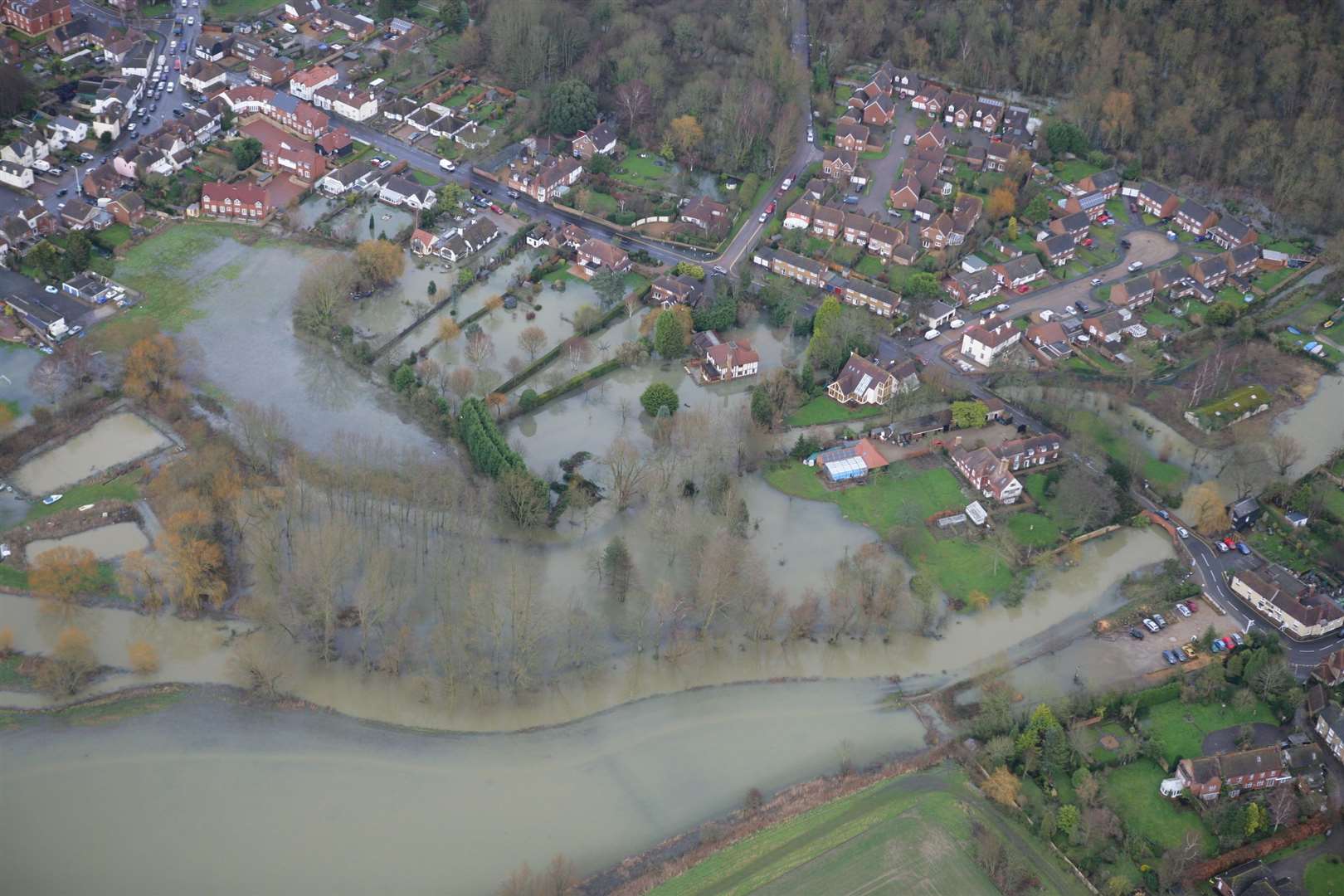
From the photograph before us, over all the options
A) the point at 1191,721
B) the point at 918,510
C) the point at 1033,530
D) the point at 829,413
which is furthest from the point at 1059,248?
the point at 1191,721

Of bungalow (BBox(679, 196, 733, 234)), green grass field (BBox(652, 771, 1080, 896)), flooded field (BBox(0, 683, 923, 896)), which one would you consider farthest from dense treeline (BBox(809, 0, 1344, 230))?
green grass field (BBox(652, 771, 1080, 896))

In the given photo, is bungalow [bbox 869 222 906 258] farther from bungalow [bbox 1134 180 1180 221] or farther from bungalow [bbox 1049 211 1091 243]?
bungalow [bbox 1134 180 1180 221]

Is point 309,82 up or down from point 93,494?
up

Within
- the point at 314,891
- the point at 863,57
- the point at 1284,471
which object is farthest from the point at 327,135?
the point at 1284,471

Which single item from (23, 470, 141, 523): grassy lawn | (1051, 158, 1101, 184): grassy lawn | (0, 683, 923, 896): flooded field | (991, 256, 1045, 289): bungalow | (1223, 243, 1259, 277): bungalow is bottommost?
(0, 683, 923, 896): flooded field

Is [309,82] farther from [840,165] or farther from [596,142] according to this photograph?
[840,165]

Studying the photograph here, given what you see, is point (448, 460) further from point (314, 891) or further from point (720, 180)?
point (720, 180)

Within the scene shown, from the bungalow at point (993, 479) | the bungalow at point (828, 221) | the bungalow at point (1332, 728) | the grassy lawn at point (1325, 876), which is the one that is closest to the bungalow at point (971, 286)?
the bungalow at point (828, 221)
